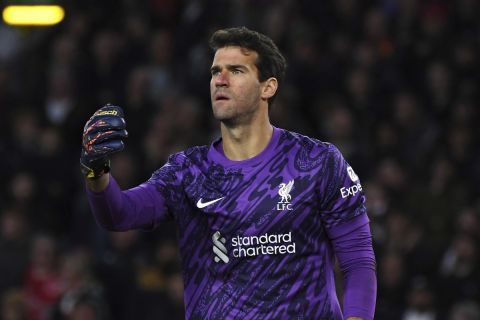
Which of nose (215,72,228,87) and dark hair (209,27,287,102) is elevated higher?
dark hair (209,27,287,102)

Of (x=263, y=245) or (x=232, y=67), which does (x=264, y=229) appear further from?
(x=232, y=67)

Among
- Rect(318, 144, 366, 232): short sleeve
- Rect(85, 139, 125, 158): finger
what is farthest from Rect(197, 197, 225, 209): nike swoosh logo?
Rect(85, 139, 125, 158): finger

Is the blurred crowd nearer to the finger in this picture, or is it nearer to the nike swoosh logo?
the nike swoosh logo

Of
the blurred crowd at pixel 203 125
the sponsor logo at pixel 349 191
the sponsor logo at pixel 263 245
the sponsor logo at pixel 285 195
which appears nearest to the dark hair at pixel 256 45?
the sponsor logo at pixel 285 195

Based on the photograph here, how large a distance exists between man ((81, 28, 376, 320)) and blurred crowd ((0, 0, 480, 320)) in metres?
4.61

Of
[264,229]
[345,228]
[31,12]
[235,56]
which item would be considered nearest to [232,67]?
[235,56]

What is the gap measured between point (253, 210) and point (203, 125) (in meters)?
7.19

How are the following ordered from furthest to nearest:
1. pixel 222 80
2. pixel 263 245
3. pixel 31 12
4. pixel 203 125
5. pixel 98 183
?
pixel 203 125 < pixel 31 12 < pixel 222 80 < pixel 263 245 < pixel 98 183

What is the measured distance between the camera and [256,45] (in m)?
5.63

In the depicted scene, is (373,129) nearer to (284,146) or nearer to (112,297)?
(112,297)

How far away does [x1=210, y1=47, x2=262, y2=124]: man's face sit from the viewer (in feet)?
18.0

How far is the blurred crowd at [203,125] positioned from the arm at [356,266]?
181 inches

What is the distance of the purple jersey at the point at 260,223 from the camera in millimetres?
5379

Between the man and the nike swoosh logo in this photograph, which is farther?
the nike swoosh logo
